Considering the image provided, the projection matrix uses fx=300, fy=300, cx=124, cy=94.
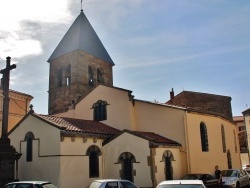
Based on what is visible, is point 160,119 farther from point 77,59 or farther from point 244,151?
point 244,151

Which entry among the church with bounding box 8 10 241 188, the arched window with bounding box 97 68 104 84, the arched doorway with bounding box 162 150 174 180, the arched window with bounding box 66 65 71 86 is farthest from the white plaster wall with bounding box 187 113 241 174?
the arched window with bounding box 66 65 71 86

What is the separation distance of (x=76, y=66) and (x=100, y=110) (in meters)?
9.32

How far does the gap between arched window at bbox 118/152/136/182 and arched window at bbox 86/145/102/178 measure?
4.61 feet

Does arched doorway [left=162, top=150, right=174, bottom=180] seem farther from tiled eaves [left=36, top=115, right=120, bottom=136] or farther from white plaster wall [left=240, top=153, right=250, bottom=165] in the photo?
white plaster wall [left=240, top=153, right=250, bottom=165]

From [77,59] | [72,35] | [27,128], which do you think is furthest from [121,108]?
[72,35]

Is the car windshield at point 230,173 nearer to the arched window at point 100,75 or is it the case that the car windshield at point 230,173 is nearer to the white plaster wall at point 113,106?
the white plaster wall at point 113,106

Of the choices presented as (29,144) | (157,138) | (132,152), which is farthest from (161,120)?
(29,144)

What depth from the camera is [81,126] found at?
18781mm

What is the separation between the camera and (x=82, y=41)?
1297 inches

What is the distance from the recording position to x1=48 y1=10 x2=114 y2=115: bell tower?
3097cm

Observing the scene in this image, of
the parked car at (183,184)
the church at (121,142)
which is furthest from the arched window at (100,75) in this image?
the parked car at (183,184)

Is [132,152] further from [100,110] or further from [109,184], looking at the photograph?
[109,184]

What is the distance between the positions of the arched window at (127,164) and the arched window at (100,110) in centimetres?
501

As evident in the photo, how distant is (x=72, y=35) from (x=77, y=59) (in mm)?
4307
